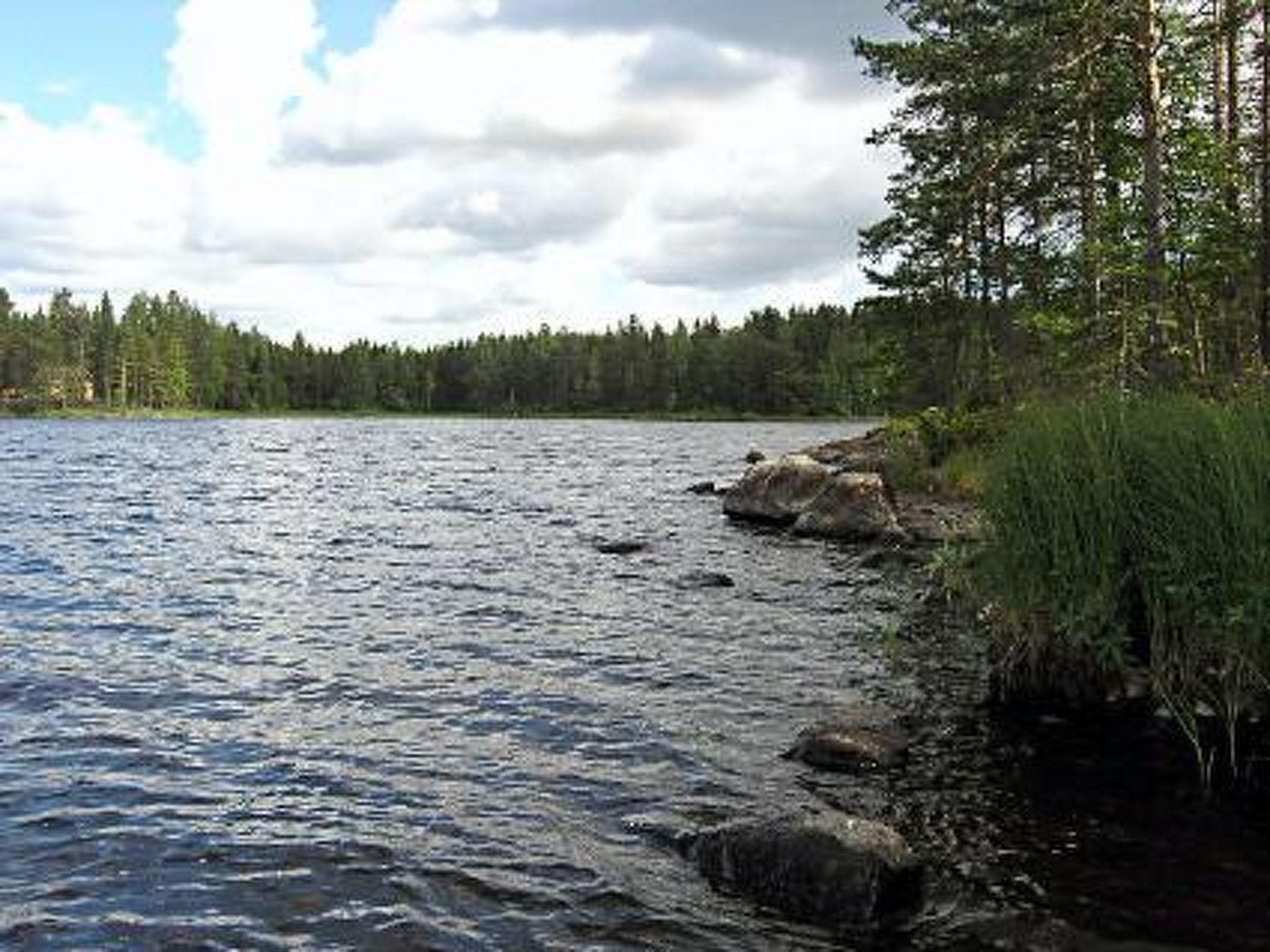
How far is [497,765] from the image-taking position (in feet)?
36.9

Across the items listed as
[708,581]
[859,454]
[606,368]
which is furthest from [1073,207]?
[606,368]

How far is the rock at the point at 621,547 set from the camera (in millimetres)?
27531

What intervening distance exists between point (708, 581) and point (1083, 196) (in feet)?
68.2

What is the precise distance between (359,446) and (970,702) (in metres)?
79.6

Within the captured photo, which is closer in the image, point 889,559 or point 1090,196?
point 889,559

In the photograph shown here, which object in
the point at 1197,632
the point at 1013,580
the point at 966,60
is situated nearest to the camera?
the point at 1197,632

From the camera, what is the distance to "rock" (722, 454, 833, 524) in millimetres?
33125

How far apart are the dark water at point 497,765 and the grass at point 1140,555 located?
3.08 feet

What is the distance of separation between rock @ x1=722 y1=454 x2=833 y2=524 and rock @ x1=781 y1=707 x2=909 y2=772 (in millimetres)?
20362

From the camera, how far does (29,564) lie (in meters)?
24.4

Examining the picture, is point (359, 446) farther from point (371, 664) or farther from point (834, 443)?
point (371, 664)

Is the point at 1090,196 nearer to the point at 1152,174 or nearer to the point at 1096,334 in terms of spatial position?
the point at 1096,334

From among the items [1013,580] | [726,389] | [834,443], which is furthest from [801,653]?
[726,389]

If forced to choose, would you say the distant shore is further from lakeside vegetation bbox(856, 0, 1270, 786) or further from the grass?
the grass
